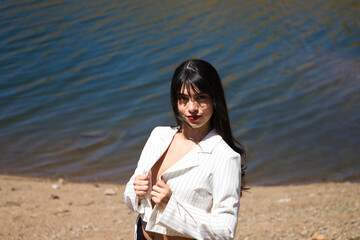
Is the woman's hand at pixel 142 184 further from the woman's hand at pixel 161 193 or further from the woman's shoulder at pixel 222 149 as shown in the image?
the woman's shoulder at pixel 222 149

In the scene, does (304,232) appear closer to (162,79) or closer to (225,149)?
(225,149)

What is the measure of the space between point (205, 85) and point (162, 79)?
7879 millimetres

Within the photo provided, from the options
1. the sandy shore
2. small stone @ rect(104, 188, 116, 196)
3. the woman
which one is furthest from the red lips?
small stone @ rect(104, 188, 116, 196)

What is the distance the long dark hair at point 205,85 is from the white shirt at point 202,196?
83mm

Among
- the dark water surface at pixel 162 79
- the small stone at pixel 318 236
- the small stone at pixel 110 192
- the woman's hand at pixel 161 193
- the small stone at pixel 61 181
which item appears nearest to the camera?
the woman's hand at pixel 161 193

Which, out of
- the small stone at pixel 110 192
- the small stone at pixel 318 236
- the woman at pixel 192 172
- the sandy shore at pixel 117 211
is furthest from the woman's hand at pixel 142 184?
the small stone at pixel 110 192

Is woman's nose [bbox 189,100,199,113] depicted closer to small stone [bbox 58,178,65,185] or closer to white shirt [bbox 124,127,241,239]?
white shirt [bbox 124,127,241,239]

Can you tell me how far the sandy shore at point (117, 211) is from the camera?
4.50m

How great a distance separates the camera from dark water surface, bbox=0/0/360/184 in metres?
7.31

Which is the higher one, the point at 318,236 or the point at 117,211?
the point at 318,236

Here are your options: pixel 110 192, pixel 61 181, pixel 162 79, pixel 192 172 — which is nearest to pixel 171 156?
pixel 192 172

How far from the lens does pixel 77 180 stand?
22.0 feet

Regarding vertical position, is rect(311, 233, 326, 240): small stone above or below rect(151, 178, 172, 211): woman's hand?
below

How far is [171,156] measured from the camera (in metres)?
2.38
